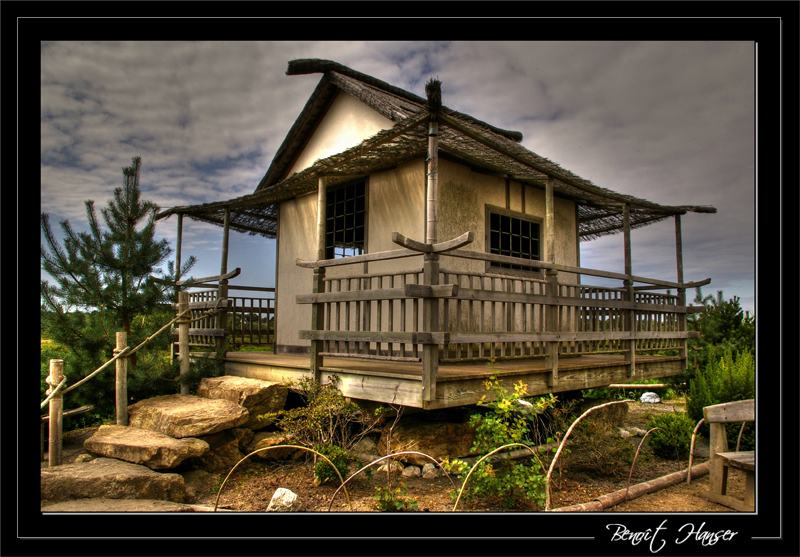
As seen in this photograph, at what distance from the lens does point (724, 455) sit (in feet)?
14.8

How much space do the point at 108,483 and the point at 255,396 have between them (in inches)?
82.3

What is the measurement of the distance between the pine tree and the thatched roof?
2.15 metres

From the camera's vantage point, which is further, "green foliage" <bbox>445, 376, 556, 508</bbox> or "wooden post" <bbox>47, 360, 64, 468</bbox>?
"wooden post" <bbox>47, 360, 64, 468</bbox>

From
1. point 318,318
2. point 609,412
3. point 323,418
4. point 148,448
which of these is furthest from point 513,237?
point 148,448

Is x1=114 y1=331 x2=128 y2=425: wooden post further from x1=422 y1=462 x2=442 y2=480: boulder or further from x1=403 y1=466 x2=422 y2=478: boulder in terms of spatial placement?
x1=422 y1=462 x2=442 y2=480: boulder

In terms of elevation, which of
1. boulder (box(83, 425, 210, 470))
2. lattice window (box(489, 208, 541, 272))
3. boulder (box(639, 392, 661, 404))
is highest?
lattice window (box(489, 208, 541, 272))

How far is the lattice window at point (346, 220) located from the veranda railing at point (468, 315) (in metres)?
1.19

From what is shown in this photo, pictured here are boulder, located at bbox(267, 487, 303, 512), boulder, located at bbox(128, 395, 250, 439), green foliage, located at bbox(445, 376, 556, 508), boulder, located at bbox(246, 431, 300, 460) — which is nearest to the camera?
green foliage, located at bbox(445, 376, 556, 508)

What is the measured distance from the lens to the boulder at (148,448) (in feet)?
18.0

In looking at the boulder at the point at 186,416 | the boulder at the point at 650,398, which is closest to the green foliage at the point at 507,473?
the boulder at the point at 186,416

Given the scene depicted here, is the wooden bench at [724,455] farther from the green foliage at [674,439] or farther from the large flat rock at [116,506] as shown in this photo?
the large flat rock at [116,506]

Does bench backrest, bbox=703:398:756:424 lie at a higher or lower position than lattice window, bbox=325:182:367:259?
lower

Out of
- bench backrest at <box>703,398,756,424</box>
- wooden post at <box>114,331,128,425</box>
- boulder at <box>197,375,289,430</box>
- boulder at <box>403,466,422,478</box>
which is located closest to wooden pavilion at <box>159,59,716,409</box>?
boulder at <box>197,375,289,430</box>

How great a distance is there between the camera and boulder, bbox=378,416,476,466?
6.17 meters
